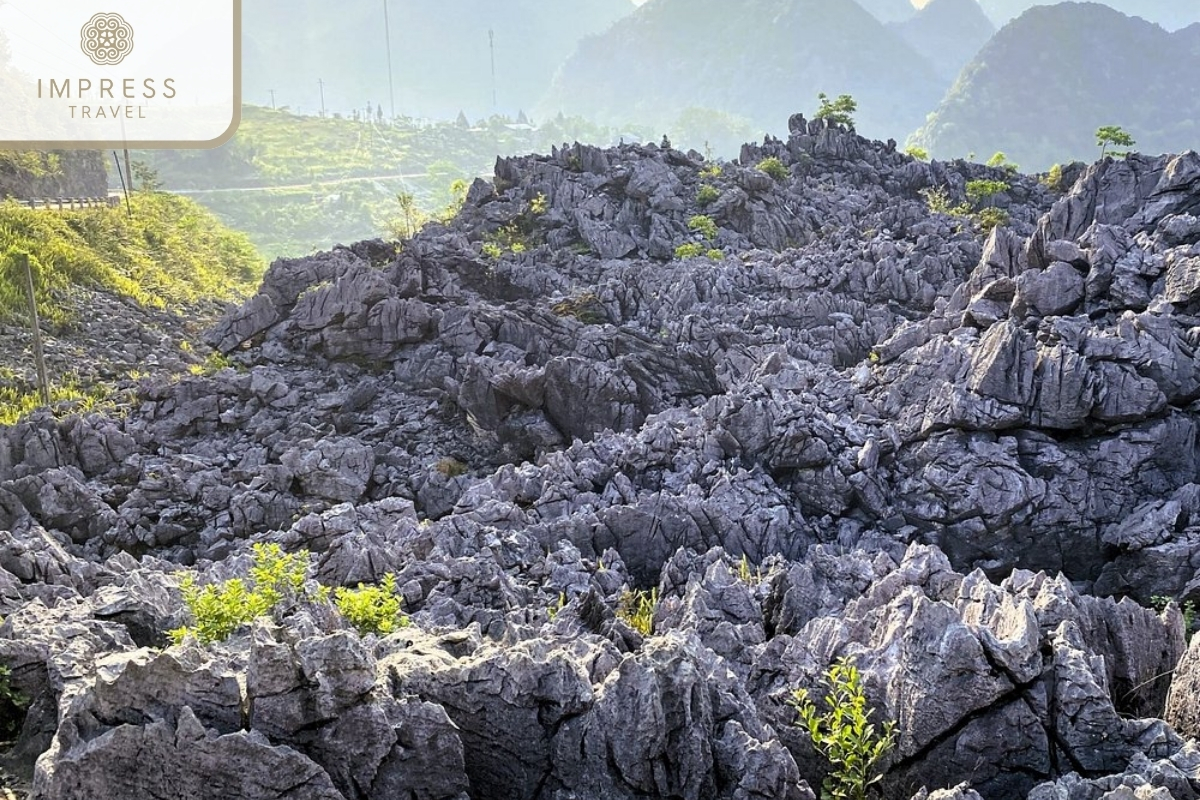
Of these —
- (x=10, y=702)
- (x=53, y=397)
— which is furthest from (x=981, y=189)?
(x=10, y=702)

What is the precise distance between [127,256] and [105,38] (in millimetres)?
28575

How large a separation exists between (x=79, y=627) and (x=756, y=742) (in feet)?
24.6

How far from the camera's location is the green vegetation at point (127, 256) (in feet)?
112

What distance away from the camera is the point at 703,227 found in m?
39.7

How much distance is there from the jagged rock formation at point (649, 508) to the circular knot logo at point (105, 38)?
9.52m

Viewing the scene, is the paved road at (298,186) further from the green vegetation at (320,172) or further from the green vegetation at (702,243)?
the green vegetation at (702,243)

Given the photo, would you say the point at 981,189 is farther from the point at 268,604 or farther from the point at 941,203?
the point at 268,604

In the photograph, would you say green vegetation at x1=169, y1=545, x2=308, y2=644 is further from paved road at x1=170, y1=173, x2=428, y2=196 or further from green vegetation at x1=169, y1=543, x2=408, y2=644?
paved road at x1=170, y1=173, x2=428, y2=196

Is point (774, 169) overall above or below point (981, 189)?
above

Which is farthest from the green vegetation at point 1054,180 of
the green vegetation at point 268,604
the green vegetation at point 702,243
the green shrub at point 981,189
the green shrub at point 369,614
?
the green shrub at point 369,614

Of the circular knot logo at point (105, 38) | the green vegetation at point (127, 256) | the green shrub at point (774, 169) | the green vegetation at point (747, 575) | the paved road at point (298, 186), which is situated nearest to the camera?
the green vegetation at point (747, 575)

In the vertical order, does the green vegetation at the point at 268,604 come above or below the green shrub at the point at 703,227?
below

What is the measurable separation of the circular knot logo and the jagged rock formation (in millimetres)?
9521

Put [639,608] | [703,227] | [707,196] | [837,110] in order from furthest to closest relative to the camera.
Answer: [837,110]
[707,196]
[703,227]
[639,608]
